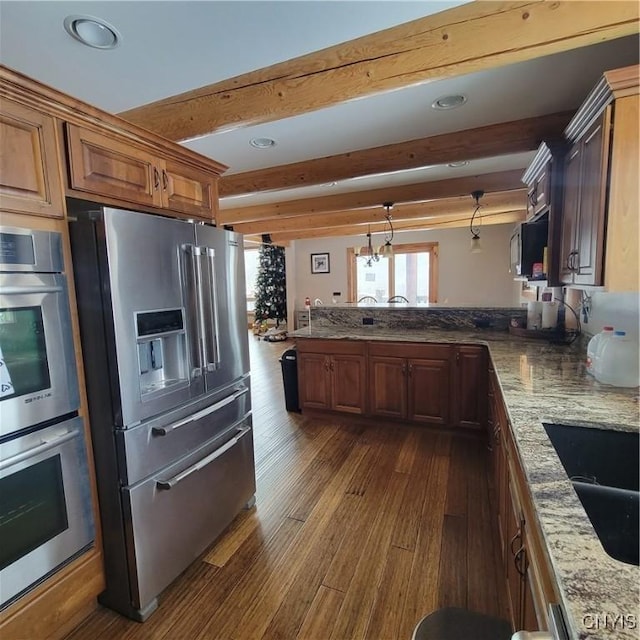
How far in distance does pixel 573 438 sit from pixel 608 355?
70 cm

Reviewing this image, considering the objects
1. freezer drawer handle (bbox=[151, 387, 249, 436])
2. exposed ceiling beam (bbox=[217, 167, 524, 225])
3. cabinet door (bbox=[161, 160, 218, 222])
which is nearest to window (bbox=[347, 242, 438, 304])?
exposed ceiling beam (bbox=[217, 167, 524, 225])

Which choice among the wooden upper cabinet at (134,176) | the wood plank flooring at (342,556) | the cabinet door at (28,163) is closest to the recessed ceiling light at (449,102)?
the wooden upper cabinet at (134,176)

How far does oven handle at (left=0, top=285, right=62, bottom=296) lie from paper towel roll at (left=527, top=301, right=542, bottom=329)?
3551 mm

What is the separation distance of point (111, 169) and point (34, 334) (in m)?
0.81

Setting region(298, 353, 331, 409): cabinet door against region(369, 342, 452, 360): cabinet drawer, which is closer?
region(369, 342, 452, 360): cabinet drawer

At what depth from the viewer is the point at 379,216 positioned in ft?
20.9

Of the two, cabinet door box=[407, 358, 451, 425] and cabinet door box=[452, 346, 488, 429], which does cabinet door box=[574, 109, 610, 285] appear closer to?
cabinet door box=[452, 346, 488, 429]

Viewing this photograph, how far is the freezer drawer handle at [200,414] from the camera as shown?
5.58 feet

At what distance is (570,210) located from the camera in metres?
2.02

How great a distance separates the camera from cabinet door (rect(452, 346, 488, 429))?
10.4ft

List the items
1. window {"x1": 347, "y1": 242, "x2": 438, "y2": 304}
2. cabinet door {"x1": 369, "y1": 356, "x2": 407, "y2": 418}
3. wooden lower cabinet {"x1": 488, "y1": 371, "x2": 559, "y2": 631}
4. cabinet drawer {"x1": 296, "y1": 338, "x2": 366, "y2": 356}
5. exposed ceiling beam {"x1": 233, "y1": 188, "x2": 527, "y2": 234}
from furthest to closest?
window {"x1": 347, "y1": 242, "x2": 438, "y2": 304}
exposed ceiling beam {"x1": 233, "y1": 188, "x2": 527, "y2": 234}
cabinet drawer {"x1": 296, "y1": 338, "x2": 366, "y2": 356}
cabinet door {"x1": 369, "y1": 356, "x2": 407, "y2": 418}
wooden lower cabinet {"x1": 488, "y1": 371, "x2": 559, "y2": 631}

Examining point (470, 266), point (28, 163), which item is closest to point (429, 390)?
point (28, 163)

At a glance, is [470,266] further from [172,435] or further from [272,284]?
[172,435]

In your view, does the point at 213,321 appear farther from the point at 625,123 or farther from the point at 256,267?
the point at 256,267
